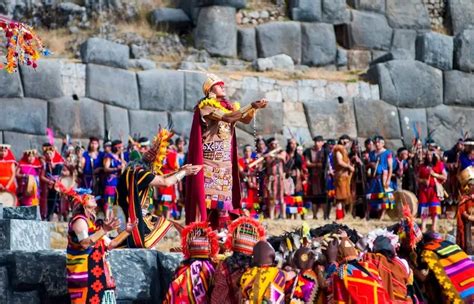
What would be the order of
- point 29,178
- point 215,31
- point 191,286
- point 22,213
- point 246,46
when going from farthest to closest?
point 246,46 < point 215,31 < point 29,178 < point 22,213 < point 191,286

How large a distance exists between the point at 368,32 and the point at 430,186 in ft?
32.4

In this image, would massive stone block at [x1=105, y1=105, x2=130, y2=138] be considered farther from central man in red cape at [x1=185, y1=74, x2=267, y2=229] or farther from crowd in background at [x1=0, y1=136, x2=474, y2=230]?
central man in red cape at [x1=185, y1=74, x2=267, y2=229]

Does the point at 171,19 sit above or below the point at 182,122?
above

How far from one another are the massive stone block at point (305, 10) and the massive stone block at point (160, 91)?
4.92 m

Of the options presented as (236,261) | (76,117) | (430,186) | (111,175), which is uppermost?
(236,261)

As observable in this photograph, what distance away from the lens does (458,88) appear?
26016 millimetres

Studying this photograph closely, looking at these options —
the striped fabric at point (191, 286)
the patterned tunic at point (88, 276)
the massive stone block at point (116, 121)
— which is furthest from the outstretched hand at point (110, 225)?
the massive stone block at point (116, 121)

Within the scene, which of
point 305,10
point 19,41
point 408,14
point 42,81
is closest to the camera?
point 19,41

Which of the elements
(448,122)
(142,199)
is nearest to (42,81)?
(448,122)

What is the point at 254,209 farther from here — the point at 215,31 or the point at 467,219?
the point at 215,31

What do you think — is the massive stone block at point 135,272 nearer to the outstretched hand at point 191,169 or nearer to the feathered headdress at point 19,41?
the outstretched hand at point 191,169

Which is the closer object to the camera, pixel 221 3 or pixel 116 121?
pixel 116 121

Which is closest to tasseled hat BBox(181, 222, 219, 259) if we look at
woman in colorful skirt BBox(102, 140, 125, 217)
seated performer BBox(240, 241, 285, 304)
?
seated performer BBox(240, 241, 285, 304)

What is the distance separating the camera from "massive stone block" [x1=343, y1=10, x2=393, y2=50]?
2800 cm
